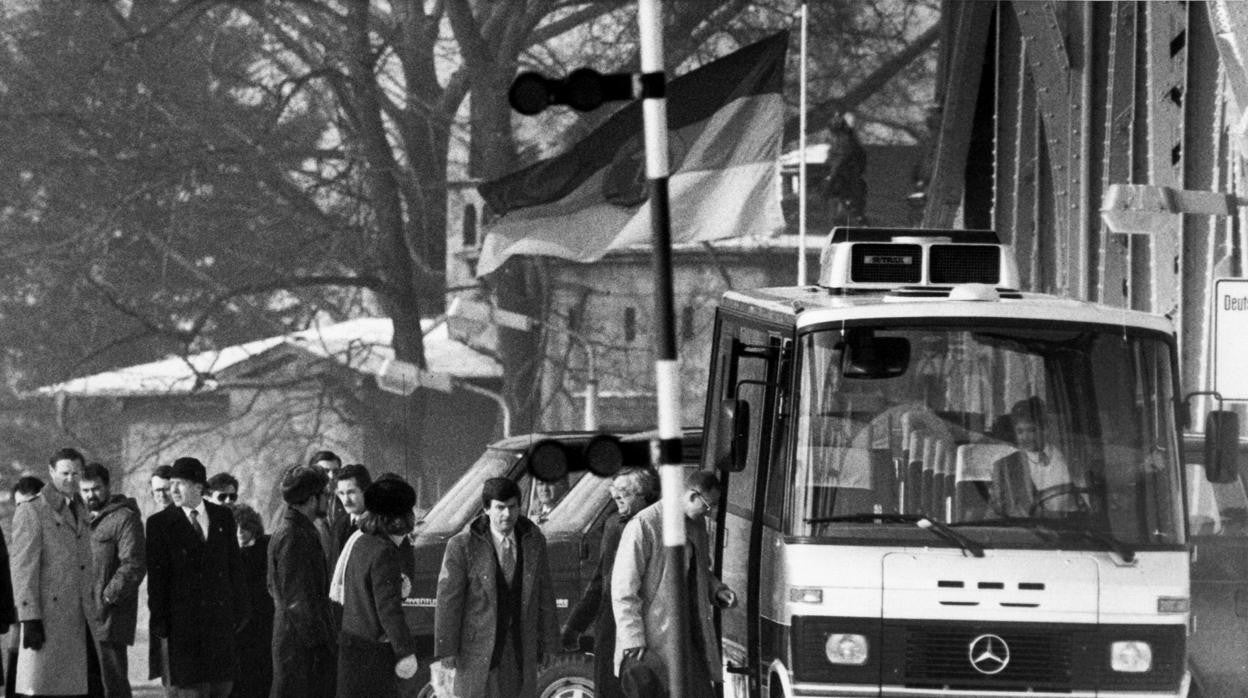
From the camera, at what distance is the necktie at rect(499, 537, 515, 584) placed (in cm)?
1119

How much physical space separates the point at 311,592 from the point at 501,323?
16.3 meters

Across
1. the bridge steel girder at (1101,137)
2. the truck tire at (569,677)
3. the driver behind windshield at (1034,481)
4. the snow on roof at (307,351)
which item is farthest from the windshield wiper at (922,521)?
the snow on roof at (307,351)

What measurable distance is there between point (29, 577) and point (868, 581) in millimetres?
5044

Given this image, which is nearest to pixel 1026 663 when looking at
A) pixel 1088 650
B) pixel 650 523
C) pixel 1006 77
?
pixel 1088 650

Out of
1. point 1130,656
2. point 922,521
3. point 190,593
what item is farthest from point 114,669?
point 1130,656

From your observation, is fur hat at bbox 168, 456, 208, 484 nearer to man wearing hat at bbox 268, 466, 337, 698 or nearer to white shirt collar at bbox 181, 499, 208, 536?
white shirt collar at bbox 181, 499, 208, 536

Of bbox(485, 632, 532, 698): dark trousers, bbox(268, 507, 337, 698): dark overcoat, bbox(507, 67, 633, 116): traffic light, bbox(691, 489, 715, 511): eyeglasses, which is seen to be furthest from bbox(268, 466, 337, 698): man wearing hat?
bbox(507, 67, 633, 116): traffic light

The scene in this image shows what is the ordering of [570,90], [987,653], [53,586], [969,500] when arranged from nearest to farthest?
1. [570,90]
2. [987,653]
3. [969,500]
4. [53,586]

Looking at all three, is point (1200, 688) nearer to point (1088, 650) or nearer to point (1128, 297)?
point (1088, 650)

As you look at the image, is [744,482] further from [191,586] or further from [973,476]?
[191,586]

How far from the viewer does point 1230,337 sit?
11.8 m

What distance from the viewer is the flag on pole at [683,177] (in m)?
17.9

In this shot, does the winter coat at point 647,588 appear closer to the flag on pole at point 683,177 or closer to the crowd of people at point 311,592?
the crowd of people at point 311,592

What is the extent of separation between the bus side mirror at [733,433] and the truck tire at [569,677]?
321cm
